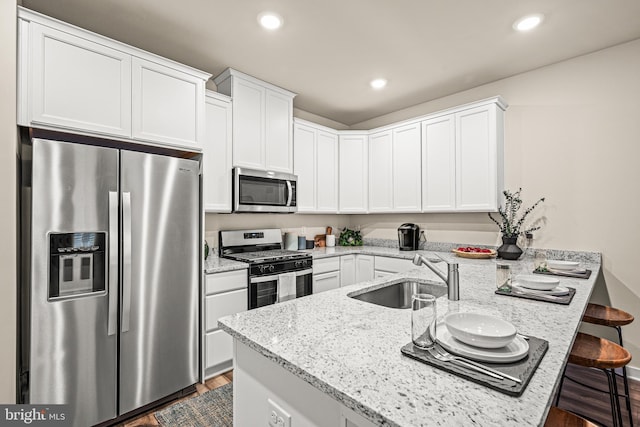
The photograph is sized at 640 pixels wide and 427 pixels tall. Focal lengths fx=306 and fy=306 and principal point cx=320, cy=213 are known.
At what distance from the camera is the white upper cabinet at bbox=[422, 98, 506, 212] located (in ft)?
9.93

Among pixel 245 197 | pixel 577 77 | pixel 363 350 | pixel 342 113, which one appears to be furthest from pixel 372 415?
pixel 342 113

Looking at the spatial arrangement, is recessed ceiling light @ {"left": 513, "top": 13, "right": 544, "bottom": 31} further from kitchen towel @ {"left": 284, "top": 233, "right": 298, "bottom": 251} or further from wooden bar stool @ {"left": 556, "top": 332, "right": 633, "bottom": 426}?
kitchen towel @ {"left": 284, "top": 233, "right": 298, "bottom": 251}

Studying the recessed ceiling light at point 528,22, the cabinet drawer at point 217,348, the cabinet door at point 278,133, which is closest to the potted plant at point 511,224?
the recessed ceiling light at point 528,22

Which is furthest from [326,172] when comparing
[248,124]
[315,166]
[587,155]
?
[587,155]

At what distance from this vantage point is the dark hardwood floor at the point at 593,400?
6.44ft

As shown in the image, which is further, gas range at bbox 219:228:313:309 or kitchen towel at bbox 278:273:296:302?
kitchen towel at bbox 278:273:296:302

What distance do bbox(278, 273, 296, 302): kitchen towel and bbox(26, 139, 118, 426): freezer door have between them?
4.38 ft

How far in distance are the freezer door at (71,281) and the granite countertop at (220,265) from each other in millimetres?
686

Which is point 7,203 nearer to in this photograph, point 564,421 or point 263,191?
point 263,191

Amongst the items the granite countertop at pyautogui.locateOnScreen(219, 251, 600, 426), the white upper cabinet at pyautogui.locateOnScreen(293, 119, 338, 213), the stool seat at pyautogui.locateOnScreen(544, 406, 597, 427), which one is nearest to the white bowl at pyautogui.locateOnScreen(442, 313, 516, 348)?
the granite countertop at pyautogui.locateOnScreen(219, 251, 600, 426)

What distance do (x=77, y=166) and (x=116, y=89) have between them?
62cm

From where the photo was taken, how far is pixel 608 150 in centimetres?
260

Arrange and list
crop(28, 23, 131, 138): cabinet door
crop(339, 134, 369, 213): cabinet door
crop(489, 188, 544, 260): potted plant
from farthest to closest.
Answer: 1. crop(339, 134, 369, 213): cabinet door
2. crop(489, 188, 544, 260): potted plant
3. crop(28, 23, 131, 138): cabinet door

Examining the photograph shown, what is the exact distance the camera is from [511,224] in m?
3.04
